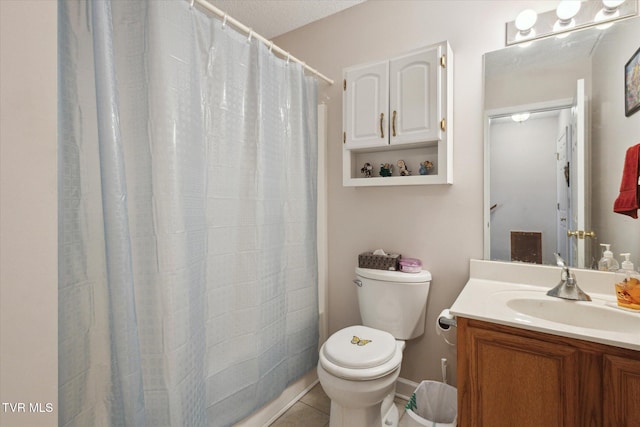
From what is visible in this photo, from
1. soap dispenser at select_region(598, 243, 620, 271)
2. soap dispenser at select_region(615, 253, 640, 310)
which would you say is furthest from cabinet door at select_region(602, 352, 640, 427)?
soap dispenser at select_region(598, 243, 620, 271)

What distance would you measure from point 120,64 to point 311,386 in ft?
6.70

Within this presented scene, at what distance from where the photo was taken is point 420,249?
184 cm

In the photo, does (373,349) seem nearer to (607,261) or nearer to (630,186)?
(607,261)

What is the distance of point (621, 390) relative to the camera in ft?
3.04

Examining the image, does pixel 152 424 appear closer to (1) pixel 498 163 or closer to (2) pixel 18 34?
(2) pixel 18 34

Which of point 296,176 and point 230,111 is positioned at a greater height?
point 230,111

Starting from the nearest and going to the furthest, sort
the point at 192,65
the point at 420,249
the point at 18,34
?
the point at 18,34, the point at 192,65, the point at 420,249

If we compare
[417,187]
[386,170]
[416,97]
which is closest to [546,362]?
[417,187]

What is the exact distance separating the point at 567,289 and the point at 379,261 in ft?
2.85

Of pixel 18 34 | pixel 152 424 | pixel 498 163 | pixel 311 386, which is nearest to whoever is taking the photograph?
pixel 18 34

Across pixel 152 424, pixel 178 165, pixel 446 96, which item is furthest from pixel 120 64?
pixel 446 96

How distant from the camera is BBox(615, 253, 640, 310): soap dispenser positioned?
1.15 meters

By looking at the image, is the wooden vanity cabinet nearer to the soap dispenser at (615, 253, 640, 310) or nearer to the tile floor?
the soap dispenser at (615, 253, 640, 310)

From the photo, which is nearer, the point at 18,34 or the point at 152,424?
the point at 18,34
